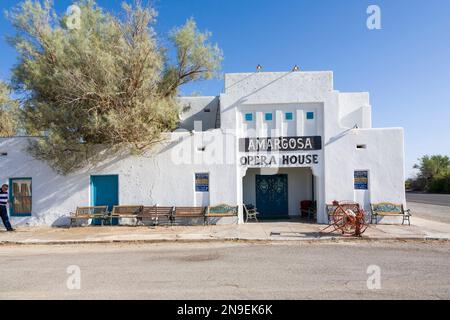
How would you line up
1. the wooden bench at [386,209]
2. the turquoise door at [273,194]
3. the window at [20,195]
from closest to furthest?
1. the wooden bench at [386,209]
2. the window at [20,195]
3. the turquoise door at [273,194]

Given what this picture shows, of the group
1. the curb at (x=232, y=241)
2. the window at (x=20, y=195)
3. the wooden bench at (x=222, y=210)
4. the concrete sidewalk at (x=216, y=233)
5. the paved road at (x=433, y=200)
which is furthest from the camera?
the paved road at (x=433, y=200)

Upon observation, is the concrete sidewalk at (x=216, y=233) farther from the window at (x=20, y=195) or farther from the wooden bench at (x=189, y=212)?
the window at (x=20, y=195)

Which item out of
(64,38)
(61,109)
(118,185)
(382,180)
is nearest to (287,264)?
(382,180)

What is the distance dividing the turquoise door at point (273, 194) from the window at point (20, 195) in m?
10.8

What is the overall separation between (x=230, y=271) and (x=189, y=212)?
707 centimetres

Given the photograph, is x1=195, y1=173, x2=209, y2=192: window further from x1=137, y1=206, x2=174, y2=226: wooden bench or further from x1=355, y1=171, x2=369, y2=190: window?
x1=355, y1=171, x2=369, y2=190: window

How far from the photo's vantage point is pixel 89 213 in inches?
564

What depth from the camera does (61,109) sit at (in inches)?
522

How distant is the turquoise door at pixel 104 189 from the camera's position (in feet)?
48.1

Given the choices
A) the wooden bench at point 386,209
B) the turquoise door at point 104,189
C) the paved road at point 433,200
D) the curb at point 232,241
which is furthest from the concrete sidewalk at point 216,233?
the paved road at point 433,200

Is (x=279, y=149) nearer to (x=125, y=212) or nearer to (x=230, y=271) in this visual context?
(x=125, y=212)

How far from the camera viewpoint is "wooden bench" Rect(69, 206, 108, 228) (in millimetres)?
13930

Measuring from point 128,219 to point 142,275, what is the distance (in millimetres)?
7702

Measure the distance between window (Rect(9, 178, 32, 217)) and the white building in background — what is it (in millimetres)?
45
